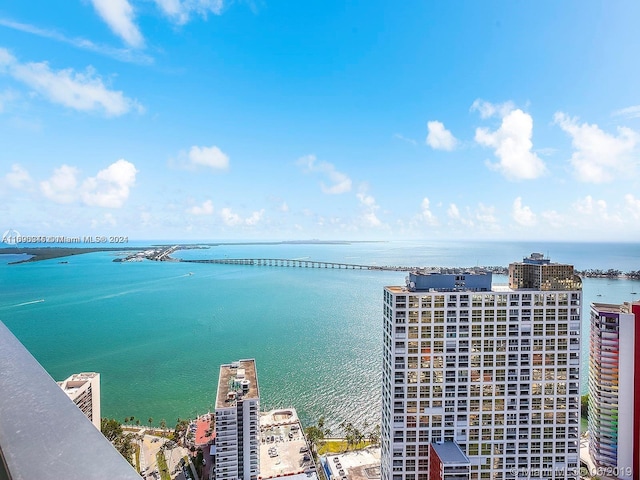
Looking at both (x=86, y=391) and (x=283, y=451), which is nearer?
(x=86, y=391)

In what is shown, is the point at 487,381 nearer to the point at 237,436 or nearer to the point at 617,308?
the point at 617,308

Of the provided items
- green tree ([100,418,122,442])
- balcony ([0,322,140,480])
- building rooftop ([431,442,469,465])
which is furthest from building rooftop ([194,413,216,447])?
balcony ([0,322,140,480])

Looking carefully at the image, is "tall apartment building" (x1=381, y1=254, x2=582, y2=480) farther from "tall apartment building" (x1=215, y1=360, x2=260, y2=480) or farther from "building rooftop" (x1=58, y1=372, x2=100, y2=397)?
"building rooftop" (x1=58, y1=372, x2=100, y2=397)

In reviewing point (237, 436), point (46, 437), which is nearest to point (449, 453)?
point (237, 436)

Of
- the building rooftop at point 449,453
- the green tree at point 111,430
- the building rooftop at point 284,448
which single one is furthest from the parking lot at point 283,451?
the green tree at point 111,430

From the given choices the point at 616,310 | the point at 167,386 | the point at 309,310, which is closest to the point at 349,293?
the point at 309,310

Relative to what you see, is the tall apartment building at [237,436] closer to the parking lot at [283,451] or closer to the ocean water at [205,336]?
the parking lot at [283,451]
